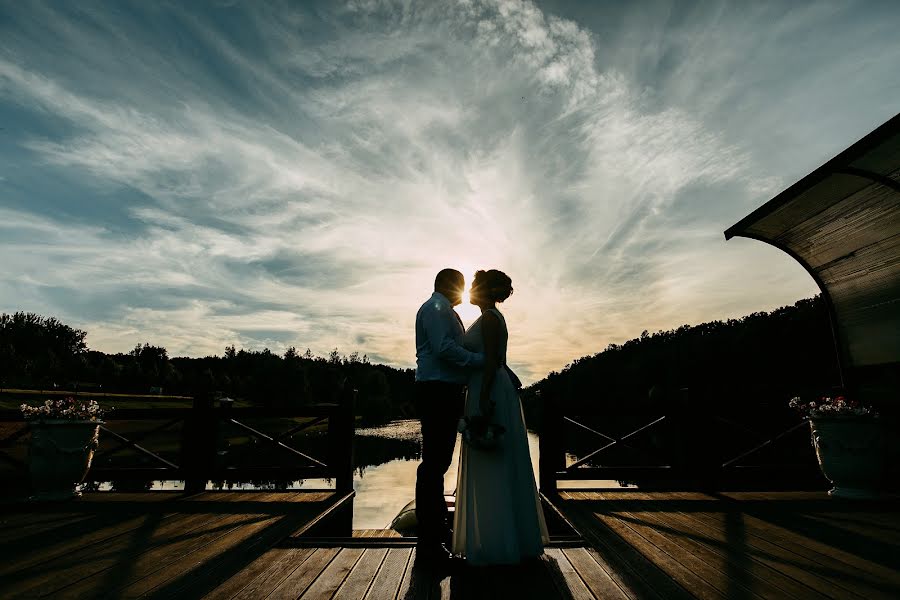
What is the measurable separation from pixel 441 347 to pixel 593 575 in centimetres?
207

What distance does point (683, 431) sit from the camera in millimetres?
7766

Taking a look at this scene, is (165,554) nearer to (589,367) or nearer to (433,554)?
(433,554)

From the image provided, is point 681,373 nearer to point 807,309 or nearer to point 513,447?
point 807,309

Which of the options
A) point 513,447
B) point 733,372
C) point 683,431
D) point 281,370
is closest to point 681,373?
point 733,372

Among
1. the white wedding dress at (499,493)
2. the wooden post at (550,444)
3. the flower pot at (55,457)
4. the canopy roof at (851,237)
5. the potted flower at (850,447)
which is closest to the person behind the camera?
the white wedding dress at (499,493)

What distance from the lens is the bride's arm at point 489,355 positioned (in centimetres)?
378

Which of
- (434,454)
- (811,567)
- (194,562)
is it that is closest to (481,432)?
(434,454)

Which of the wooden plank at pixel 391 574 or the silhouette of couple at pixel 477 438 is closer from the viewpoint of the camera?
the wooden plank at pixel 391 574

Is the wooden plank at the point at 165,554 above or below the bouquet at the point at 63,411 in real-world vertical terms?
below

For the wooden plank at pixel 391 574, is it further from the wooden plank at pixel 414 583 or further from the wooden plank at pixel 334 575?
the wooden plank at pixel 334 575

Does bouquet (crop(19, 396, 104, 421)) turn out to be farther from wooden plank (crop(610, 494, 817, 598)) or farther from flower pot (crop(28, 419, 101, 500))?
wooden plank (crop(610, 494, 817, 598))

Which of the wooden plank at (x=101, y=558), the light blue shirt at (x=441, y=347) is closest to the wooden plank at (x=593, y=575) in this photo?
the light blue shirt at (x=441, y=347)

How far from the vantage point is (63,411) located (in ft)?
21.4

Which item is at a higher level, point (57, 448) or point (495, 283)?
point (495, 283)
